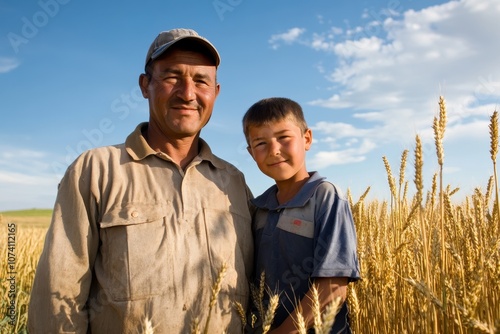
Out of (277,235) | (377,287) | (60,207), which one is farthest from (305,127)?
(60,207)

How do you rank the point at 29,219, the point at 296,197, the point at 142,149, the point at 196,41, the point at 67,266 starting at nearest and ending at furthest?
the point at 67,266
the point at 296,197
the point at 142,149
the point at 196,41
the point at 29,219

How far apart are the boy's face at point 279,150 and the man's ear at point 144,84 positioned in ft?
2.15

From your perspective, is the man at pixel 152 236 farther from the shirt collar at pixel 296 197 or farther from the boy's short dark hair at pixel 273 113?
the boy's short dark hair at pixel 273 113

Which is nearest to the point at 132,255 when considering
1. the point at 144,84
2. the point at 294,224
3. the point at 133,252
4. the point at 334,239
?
the point at 133,252

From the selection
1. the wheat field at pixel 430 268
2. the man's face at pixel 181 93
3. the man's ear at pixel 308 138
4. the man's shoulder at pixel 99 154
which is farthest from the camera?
the man's ear at pixel 308 138

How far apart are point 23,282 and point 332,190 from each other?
4.21 metres

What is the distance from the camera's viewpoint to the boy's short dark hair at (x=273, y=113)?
214 cm

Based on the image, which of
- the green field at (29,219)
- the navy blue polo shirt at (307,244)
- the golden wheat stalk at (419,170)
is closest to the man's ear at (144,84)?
the navy blue polo shirt at (307,244)

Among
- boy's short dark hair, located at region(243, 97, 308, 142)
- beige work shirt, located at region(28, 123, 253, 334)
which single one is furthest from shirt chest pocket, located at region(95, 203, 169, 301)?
boy's short dark hair, located at region(243, 97, 308, 142)

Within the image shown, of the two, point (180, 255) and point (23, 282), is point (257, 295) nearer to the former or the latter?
point (180, 255)

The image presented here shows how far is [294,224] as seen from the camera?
1.97m

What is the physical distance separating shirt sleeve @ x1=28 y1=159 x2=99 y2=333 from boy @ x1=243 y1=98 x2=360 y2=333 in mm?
763

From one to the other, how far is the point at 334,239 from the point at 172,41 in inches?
47.6

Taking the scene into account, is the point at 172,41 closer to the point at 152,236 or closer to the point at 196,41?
the point at 196,41
